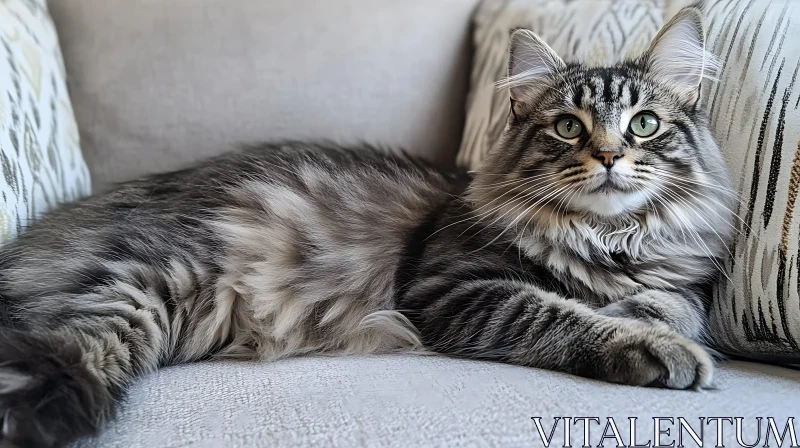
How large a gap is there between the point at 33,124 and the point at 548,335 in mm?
1268

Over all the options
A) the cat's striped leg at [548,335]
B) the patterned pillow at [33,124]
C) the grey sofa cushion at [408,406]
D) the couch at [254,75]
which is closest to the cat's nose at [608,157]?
the cat's striped leg at [548,335]

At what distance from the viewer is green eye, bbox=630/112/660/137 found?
126 centimetres

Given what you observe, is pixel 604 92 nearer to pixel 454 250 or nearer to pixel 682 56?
pixel 682 56

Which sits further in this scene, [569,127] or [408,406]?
[569,127]

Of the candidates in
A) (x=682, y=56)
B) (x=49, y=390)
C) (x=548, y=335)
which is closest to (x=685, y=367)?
(x=548, y=335)

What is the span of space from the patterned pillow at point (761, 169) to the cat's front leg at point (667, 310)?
5cm

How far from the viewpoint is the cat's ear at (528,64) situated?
4.59 ft

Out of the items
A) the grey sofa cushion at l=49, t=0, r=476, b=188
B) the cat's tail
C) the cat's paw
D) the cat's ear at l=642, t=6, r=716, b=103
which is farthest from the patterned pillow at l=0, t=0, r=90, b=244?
the cat's ear at l=642, t=6, r=716, b=103

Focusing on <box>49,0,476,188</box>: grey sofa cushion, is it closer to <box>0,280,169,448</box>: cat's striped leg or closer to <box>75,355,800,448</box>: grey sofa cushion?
<box>0,280,169,448</box>: cat's striped leg

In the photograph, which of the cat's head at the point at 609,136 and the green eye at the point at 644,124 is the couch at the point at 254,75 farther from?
the green eye at the point at 644,124

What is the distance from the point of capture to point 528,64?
143 centimetres

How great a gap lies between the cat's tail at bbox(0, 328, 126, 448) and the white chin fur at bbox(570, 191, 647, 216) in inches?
35.5

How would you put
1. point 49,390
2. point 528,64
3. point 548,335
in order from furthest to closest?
point 528,64 → point 548,335 → point 49,390

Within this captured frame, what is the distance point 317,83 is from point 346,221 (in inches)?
23.4
